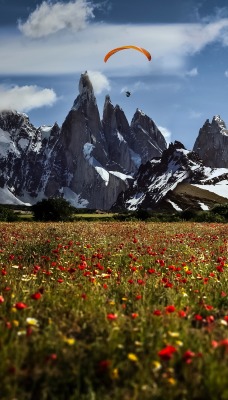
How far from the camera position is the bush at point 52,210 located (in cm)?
5478

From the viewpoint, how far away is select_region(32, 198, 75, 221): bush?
180ft

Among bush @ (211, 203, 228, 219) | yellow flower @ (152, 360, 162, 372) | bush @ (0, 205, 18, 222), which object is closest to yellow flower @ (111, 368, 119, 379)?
yellow flower @ (152, 360, 162, 372)

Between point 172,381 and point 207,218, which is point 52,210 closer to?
point 207,218

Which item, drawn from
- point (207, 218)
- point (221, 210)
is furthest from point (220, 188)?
point (207, 218)

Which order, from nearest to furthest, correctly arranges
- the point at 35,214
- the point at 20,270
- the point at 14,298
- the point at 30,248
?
Answer: the point at 14,298
the point at 20,270
the point at 30,248
the point at 35,214

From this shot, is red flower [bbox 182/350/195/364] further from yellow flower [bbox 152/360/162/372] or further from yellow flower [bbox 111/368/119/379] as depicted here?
yellow flower [bbox 111/368/119/379]

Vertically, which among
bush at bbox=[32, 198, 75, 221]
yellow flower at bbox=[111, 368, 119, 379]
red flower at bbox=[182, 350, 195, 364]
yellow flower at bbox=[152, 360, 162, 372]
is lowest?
yellow flower at bbox=[111, 368, 119, 379]

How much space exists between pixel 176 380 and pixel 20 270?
22.7 feet

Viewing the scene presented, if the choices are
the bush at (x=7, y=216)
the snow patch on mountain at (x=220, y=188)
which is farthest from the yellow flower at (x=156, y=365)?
the snow patch on mountain at (x=220, y=188)

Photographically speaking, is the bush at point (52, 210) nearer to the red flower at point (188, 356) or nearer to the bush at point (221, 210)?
the bush at point (221, 210)

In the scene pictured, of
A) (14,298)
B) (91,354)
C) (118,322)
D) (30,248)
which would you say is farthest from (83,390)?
(30,248)

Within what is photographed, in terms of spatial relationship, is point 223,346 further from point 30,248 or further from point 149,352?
point 30,248

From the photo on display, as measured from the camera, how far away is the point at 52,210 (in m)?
55.6

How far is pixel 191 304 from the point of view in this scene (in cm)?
717
